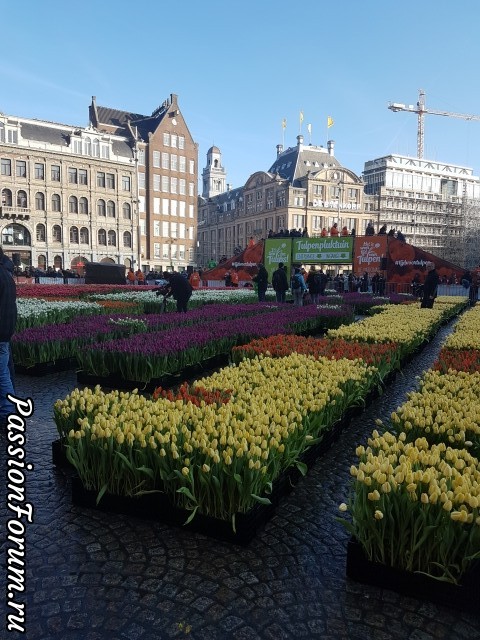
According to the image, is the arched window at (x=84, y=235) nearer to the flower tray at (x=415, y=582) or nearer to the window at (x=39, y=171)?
the window at (x=39, y=171)

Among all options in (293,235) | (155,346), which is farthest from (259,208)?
(155,346)

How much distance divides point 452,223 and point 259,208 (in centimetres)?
4265

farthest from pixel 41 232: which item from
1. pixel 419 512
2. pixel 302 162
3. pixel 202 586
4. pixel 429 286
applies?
pixel 419 512

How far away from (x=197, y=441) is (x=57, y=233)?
62.2 metres

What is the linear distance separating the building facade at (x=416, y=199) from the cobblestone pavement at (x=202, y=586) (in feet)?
312

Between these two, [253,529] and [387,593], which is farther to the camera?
[253,529]

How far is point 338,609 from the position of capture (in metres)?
2.90

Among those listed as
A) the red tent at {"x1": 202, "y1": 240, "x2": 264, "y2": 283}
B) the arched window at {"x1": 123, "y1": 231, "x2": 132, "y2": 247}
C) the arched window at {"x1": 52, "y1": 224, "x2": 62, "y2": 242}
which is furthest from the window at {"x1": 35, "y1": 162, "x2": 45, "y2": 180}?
the red tent at {"x1": 202, "y1": 240, "x2": 264, "y2": 283}

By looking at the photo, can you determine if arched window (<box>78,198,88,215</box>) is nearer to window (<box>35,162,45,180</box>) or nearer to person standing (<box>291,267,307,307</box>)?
window (<box>35,162,45,180</box>)

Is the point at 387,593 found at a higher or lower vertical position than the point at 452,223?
lower

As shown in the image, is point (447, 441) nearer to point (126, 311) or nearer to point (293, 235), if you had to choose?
point (126, 311)

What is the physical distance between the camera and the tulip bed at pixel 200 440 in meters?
3.60

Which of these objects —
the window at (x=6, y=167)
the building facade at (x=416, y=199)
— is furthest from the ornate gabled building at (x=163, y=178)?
the building facade at (x=416, y=199)

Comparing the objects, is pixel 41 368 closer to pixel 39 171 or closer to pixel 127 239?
pixel 39 171
